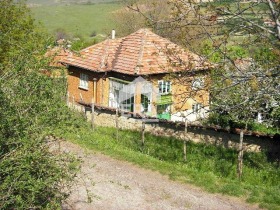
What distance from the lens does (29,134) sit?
6.82 meters

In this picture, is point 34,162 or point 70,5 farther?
point 70,5

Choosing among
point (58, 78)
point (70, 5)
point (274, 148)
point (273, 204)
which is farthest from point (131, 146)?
point (70, 5)

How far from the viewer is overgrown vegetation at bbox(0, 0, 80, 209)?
21.5 ft

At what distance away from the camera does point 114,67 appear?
24.0 meters

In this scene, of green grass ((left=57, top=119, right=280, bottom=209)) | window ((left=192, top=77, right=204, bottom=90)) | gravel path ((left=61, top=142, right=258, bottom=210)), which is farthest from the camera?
green grass ((left=57, top=119, right=280, bottom=209))

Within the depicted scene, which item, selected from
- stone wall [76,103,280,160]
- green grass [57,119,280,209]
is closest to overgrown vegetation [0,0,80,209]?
green grass [57,119,280,209]

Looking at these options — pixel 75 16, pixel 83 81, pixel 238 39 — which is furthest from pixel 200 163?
pixel 75 16

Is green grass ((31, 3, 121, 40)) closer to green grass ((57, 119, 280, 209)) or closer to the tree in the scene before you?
green grass ((57, 119, 280, 209))

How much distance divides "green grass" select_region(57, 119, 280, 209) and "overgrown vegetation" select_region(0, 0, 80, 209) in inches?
18.6

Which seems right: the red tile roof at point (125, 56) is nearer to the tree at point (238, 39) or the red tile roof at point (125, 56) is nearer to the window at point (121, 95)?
the window at point (121, 95)

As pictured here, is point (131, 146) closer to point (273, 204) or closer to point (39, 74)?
point (273, 204)

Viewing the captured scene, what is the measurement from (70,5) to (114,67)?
98.5 m

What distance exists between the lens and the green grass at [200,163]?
1088 centimetres

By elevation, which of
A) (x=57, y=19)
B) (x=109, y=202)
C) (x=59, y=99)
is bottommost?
(x=109, y=202)
